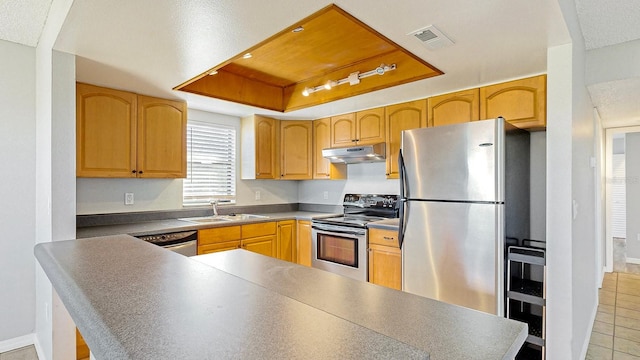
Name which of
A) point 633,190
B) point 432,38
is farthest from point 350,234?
point 633,190

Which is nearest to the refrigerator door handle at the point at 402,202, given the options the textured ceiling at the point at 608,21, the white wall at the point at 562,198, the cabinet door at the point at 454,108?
the cabinet door at the point at 454,108

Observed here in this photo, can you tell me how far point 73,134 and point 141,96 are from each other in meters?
1.04

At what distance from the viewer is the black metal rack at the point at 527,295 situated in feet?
7.24

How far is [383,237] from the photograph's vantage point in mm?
3094

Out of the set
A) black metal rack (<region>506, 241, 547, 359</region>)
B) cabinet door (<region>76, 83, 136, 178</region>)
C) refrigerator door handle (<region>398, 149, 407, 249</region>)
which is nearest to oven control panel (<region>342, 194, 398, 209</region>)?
refrigerator door handle (<region>398, 149, 407, 249</region>)

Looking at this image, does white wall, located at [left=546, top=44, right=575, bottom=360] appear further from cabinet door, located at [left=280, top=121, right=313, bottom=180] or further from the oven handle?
cabinet door, located at [left=280, top=121, right=313, bottom=180]

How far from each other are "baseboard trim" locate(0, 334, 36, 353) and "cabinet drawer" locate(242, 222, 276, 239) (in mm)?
1869

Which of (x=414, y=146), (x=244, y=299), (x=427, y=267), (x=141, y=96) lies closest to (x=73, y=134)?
(x=141, y=96)

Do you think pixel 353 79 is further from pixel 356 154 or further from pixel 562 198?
pixel 562 198

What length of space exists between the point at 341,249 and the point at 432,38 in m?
2.21

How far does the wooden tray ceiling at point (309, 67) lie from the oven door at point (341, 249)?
135 centimetres

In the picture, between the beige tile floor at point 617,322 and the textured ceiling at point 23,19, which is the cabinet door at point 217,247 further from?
the beige tile floor at point 617,322

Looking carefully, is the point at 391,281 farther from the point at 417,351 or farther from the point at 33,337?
the point at 33,337

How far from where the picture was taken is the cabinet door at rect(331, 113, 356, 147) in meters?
3.76
